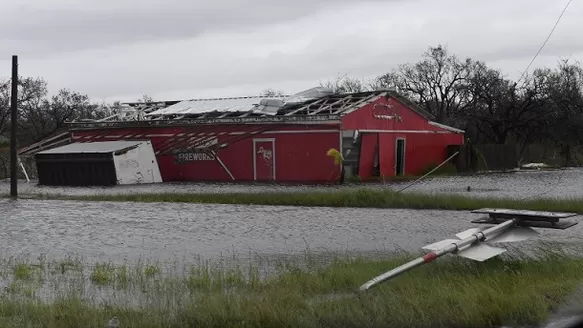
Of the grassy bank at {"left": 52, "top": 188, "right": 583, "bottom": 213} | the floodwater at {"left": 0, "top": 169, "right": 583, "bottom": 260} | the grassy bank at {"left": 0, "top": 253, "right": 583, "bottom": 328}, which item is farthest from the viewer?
the grassy bank at {"left": 52, "top": 188, "right": 583, "bottom": 213}

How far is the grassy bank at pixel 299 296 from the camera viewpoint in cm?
740

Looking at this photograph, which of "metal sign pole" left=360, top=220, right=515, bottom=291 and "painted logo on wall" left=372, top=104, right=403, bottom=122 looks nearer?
"metal sign pole" left=360, top=220, right=515, bottom=291

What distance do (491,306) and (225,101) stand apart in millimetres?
37987

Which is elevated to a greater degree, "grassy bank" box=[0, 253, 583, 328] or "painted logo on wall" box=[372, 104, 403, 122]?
"painted logo on wall" box=[372, 104, 403, 122]

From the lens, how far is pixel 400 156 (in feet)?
133

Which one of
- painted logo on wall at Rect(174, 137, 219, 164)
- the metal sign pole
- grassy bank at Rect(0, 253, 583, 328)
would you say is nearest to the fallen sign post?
the metal sign pole

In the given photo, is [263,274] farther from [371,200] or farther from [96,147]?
[96,147]

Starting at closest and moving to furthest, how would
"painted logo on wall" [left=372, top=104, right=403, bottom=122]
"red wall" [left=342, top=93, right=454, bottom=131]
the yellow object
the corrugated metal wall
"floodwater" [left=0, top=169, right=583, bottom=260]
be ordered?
"floodwater" [left=0, top=169, right=583, bottom=260]
the yellow object
the corrugated metal wall
"red wall" [left=342, top=93, right=454, bottom=131]
"painted logo on wall" [left=372, top=104, right=403, bottom=122]

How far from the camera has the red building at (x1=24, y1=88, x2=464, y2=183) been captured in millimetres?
35750

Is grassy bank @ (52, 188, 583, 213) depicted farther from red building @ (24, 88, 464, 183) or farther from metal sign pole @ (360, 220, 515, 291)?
red building @ (24, 88, 464, 183)

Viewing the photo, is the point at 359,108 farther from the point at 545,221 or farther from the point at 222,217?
the point at 545,221

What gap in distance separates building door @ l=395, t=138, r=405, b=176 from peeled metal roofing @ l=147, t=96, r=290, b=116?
686 centimetres

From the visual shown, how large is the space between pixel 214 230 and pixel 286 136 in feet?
65.2

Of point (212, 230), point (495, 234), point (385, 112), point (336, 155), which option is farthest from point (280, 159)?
point (495, 234)
